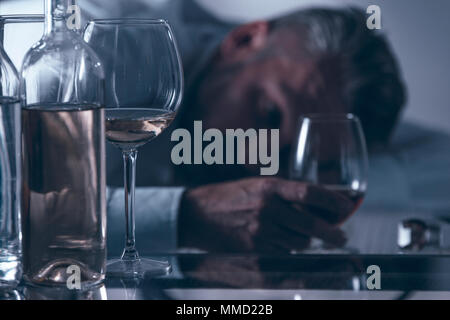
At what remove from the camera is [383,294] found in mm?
446

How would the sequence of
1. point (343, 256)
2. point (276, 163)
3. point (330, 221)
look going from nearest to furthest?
point (343, 256), point (330, 221), point (276, 163)

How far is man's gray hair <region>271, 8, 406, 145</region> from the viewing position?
1.54 metres

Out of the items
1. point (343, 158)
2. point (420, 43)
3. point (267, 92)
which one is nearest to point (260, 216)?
point (343, 158)

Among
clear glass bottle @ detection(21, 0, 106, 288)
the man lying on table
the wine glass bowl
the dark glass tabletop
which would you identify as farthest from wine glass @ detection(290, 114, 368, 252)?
the man lying on table

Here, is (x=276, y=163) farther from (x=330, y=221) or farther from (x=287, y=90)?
(x=330, y=221)

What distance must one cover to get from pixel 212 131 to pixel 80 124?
1.05 metres

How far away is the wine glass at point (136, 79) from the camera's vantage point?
18.7 inches

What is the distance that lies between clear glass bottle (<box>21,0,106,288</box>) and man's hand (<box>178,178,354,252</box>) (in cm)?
25

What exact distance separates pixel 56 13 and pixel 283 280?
24cm

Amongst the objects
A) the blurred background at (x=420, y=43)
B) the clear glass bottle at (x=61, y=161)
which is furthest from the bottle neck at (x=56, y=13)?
the blurred background at (x=420, y=43)

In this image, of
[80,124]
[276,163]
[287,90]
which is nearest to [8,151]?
[80,124]

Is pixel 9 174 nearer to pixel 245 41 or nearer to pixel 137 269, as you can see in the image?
pixel 137 269

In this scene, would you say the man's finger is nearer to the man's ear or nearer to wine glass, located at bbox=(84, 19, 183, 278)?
wine glass, located at bbox=(84, 19, 183, 278)

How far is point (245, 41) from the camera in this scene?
1579 mm
